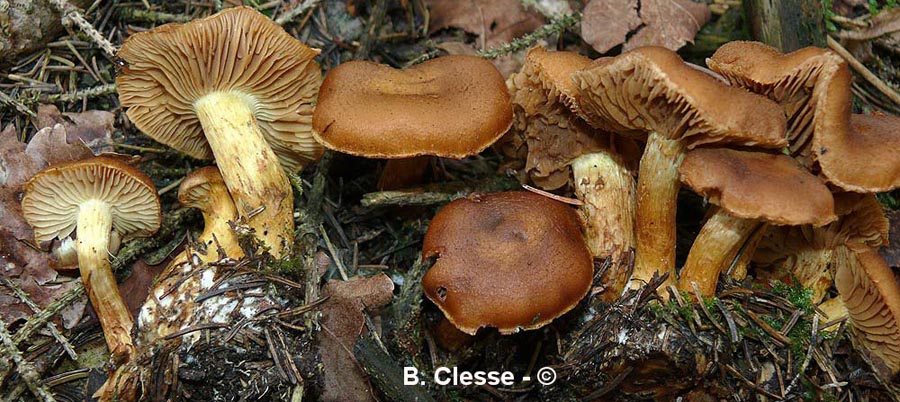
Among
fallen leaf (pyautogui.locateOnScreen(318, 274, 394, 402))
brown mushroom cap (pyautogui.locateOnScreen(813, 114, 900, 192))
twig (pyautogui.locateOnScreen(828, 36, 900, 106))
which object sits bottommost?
fallen leaf (pyautogui.locateOnScreen(318, 274, 394, 402))

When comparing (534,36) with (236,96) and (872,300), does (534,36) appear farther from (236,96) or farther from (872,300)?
(872,300)

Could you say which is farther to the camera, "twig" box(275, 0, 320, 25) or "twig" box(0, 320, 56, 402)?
"twig" box(275, 0, 320, 25)

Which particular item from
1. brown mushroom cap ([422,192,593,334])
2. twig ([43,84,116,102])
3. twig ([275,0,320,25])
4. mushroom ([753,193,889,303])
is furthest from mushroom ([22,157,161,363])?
mushroom ([753,193,889,303])

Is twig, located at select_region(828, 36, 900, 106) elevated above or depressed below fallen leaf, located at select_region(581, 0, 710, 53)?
below

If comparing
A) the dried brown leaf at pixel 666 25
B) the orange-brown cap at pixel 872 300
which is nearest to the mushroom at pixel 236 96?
the dried brown leaf at pixel 666 25

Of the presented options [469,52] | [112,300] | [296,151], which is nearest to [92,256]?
[112,300]

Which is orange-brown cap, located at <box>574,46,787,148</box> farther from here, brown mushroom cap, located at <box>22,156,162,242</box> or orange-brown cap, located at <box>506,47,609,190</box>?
brown mushroom cap, located at <box>22,156,162,242</box>
